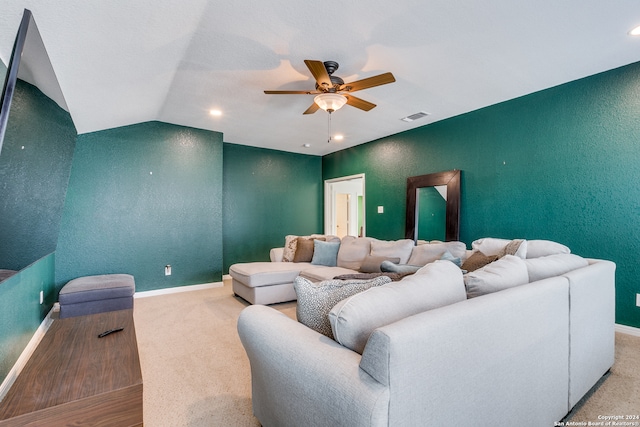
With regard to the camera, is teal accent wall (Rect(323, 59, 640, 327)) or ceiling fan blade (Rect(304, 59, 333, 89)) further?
teal accent wall (Rect(323, 59, 640, 327))

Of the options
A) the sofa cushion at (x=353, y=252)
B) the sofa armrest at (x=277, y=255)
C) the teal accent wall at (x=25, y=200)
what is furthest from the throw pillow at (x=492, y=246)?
the teal accent wall at (x=25, y=200)

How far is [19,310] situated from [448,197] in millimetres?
4545

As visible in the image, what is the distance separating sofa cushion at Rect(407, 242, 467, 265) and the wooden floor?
270 cm

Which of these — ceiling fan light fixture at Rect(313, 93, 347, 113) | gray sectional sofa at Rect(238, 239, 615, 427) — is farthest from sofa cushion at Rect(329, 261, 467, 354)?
ceiling fan light fixture at Rect(313, 93, 347, 113)

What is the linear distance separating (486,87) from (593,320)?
2491mm

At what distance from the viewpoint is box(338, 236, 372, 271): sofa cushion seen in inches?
159

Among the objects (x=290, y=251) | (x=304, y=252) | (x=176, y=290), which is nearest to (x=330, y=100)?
(x=304, y=252)

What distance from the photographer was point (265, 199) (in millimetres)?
5977

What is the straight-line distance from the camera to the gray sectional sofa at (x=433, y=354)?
0.90 meters

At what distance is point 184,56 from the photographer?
259 centimetres

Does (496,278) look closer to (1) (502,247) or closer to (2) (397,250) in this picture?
(1) (502,247)

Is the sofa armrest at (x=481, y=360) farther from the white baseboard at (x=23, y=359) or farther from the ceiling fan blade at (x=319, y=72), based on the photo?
the ceiling fan blade at (x=319, y=72)

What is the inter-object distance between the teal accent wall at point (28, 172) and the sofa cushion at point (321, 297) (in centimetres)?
150

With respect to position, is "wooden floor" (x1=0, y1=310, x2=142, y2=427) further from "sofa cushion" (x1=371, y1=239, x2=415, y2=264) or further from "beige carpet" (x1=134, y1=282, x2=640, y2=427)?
"sofa cushion" (x1=371, y1=239, x2=415, y2=264)
